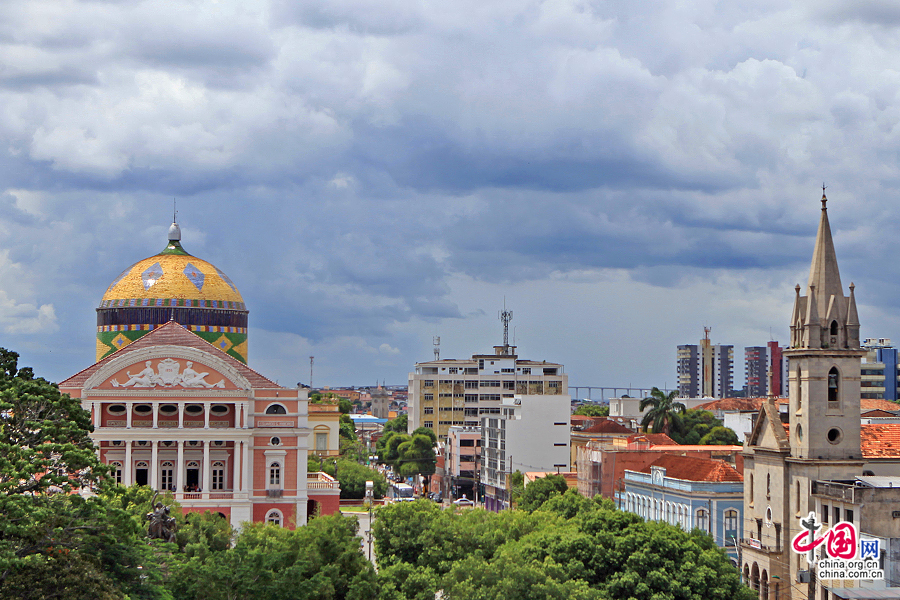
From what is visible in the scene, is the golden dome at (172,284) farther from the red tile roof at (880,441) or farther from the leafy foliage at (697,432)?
the leafy foliage at (697,432)

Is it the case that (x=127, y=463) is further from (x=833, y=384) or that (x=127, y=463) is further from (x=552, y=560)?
(x=833, y=384)

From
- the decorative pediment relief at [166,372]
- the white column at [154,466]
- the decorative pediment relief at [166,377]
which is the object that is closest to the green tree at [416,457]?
the decorative pediment relief at [166,372]

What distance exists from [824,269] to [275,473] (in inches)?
1632

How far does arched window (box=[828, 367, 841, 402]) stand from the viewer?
76.1 metres

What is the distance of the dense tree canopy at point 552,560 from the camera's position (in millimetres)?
54094

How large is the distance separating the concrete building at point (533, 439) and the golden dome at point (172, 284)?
45759 mm

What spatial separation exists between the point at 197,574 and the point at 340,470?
77796mm

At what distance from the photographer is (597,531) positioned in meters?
62.0

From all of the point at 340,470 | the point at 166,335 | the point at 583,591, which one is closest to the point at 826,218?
the point at 583,591

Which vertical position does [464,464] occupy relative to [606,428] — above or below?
below

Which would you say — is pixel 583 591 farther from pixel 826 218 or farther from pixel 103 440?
pixel 103 440

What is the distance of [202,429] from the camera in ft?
286

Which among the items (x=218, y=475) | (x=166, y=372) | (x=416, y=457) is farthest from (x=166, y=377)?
(x=416, y=457)

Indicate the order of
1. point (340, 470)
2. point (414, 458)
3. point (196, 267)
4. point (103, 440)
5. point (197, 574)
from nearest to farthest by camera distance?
point (197, 574) → point (103, 440) → point (196, 267) → point (340, 470) → point (414, 458)
